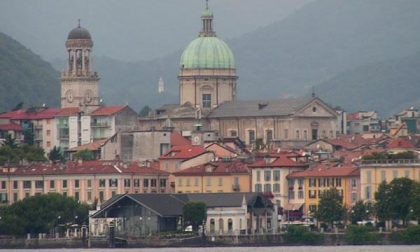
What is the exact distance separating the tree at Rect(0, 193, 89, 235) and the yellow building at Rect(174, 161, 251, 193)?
893 centimetres

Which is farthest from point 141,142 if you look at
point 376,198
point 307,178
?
point 376,198

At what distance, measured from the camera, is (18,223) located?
411 ft

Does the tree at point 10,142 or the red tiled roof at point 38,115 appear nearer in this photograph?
the tree at point 10,142

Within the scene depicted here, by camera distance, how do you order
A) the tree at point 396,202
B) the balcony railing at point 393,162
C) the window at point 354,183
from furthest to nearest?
the window at point 354,183 < the balcony railing at point 393,162 < the tree at point 396,202

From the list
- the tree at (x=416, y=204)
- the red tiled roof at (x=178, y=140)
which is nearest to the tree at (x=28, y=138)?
the red tiled roof at (x=178, y=140)

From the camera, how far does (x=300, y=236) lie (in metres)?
119

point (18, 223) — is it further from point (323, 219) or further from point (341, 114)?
point (341, 114)

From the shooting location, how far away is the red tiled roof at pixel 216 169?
135 metres

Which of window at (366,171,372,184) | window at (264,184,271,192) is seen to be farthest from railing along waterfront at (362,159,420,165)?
window at (264,184,271,192)

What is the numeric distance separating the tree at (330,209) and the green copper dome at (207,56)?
5172 centimetres

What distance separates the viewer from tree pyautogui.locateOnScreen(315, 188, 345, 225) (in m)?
123

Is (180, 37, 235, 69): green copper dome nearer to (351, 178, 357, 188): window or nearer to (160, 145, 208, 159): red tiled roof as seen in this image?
(160, 145, 208, 159): red tiled roof

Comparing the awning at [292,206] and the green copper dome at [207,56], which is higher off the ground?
the green copper dome at [207,56]

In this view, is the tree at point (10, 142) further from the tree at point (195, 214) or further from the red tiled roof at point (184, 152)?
the tree at point (195, 214)
